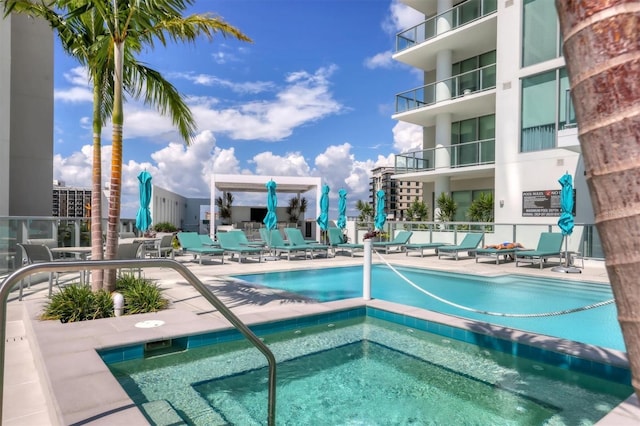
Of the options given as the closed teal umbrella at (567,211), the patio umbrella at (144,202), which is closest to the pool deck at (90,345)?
the patio umbrella at (144,202)

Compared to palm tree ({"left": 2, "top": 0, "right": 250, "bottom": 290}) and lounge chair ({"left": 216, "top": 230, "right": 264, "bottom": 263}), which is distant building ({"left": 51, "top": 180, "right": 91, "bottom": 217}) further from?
palm tree ({"left": 2, "top": 0, "right": 250, "bottom": 290})

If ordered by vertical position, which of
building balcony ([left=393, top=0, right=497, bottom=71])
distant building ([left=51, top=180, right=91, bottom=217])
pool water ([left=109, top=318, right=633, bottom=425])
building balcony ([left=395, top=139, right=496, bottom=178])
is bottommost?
pool water ([left=109, top=318, right=633, bottom=425])

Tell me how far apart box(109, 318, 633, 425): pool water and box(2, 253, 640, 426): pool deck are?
0.38 metres

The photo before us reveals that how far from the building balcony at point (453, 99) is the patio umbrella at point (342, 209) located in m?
6.30

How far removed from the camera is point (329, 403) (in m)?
3.96

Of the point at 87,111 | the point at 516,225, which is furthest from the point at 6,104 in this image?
the point at 516,225

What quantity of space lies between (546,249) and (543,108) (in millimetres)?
5944

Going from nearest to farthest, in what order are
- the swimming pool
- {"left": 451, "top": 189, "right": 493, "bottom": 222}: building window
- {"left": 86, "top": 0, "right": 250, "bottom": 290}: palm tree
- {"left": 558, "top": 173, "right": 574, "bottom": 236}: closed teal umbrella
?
{"left": 86, "top": 0, "right": 250, "bottom": 290}: palm tree, the swimming pool, {"left": 558, "top": 173, "right": 574, "bottom": 236}: closed teal umbrella, {"left": 451, "top": 189, "right": 493, "bottom": 222}: building window

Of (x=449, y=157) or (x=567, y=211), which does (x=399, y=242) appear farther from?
(x=567, y=211)

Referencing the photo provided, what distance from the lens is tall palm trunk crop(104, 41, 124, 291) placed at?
19.7ft

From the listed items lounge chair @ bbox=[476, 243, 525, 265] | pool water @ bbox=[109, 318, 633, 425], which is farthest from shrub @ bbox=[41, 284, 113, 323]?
lounge chair @ bbox=[476, 243, 525, 265]

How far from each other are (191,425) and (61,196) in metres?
38.3

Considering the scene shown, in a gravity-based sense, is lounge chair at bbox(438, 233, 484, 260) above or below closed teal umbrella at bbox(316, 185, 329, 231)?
below

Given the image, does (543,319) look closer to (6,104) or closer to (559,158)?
(559,158)
